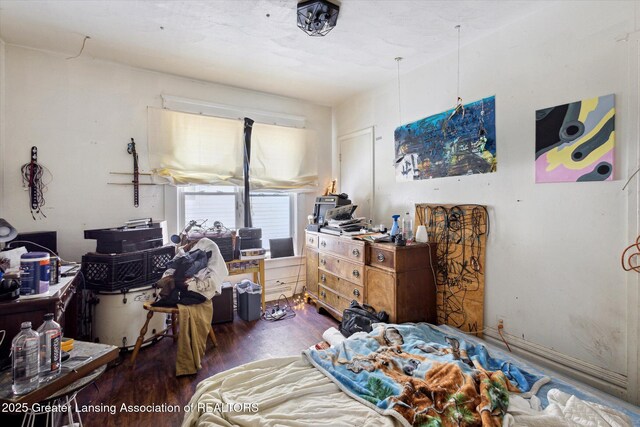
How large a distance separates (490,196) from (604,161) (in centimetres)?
72

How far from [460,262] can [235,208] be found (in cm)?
265

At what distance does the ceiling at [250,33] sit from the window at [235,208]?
1356 mm

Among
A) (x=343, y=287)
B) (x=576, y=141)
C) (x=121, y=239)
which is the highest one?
(x=576, y=141)

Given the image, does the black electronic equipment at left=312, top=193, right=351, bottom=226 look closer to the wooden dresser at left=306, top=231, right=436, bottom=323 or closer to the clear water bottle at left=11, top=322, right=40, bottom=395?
the wooden dresser at left=306, top=231, right=436, bottom=323

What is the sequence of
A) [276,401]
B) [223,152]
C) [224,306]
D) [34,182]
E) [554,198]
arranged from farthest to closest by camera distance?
[223,152]
[224,306]
[34,182]
[554,198]
[276,401]

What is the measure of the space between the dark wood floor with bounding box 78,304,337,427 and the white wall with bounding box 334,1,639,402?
69.3 inches

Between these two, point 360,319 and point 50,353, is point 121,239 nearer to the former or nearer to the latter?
point 50,353

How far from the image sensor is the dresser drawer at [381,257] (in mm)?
2489

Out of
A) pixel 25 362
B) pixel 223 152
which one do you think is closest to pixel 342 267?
pixel 223 152

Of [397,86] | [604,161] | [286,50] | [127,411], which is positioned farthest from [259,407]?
[397,86]

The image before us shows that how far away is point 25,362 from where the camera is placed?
1.21m

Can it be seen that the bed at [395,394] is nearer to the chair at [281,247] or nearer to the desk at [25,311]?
the desk at [25,311]

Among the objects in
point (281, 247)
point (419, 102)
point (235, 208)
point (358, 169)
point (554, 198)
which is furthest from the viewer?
point (281, 247)

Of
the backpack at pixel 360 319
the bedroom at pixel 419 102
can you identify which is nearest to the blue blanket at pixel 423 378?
the backpack at pixel 360 319
